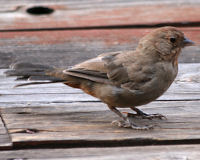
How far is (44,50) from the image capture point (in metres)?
4.90

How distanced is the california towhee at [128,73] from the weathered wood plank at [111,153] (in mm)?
880

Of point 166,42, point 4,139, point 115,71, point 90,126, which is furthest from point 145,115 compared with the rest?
point 4,139

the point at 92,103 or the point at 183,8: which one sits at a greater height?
the point at 183,8

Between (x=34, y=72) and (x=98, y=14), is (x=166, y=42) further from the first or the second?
(x=98, y=14)

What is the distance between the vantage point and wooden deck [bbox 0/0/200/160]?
289 cm

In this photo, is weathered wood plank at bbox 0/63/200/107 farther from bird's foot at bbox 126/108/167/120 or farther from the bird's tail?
bird's foot at bbox 126/108/167/120

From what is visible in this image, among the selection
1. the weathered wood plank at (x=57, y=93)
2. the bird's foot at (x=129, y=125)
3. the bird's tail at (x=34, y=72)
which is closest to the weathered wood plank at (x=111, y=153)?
the bird's foot at (x=129, y=125)

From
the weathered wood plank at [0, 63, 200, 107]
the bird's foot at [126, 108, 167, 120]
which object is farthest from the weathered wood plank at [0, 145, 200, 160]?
the weathered wood plank at [0, 63, 200, 107]

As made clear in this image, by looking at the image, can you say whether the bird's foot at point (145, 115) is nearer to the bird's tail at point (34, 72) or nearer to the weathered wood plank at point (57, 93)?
the weathered wood plank at point (57, 93)

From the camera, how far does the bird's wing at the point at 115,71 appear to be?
12.9ft

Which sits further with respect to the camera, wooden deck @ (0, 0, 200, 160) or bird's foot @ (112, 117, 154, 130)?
bird's foot @ (112, 117, 154, 130)

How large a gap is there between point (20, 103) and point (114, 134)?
3.07 ft

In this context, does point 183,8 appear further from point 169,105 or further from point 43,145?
point 43,145

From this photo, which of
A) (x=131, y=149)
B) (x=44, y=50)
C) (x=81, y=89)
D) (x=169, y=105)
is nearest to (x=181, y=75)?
(x=169, y=105)
